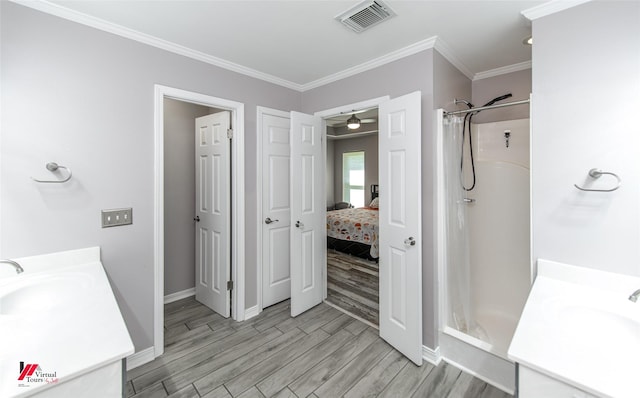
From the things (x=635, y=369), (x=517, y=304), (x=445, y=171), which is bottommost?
(x=517, y=304)

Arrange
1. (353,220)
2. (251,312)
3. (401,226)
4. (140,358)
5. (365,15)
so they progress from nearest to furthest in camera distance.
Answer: (365,15) < (140,358) < (401,226) < (251,312) < (353,220)

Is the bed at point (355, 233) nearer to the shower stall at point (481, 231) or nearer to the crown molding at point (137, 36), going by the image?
the shower stall at point (481, 231)

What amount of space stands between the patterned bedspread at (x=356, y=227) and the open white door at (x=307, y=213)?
4.80 ft

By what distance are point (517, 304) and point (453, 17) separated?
2380 mm

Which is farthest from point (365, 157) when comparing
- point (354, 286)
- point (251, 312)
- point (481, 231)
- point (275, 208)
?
point (251, 312)

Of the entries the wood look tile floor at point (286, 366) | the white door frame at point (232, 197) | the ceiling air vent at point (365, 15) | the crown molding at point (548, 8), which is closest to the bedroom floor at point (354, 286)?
the wood look tile floor at point (286, 366)

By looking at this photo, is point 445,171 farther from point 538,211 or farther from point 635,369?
point 635,369

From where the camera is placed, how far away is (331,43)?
2.18 metres

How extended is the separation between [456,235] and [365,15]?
1869mm

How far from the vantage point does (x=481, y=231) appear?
2.57 m

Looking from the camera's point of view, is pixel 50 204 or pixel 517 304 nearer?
pixel 50 204

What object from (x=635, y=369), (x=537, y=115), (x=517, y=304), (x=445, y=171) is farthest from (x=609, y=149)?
(x=517, y=304)

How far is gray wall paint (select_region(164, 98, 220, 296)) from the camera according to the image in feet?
10.3

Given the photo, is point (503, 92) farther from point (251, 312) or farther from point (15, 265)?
point (15, 265)
